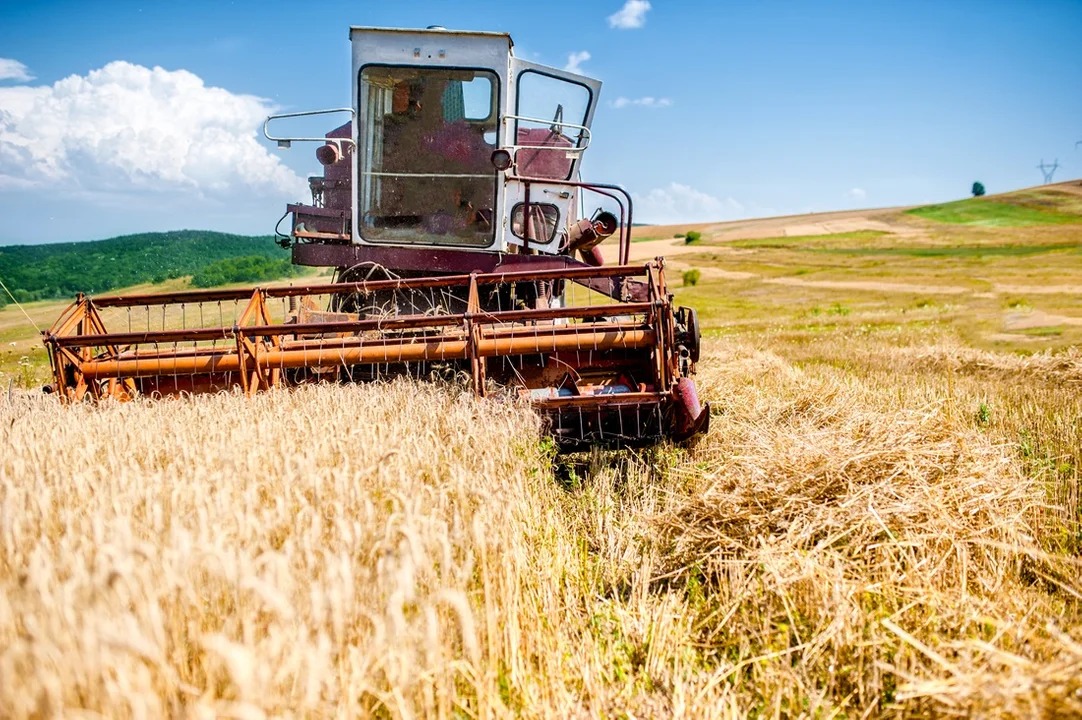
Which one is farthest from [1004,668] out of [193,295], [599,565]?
[193,295]

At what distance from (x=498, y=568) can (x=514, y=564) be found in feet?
0.45

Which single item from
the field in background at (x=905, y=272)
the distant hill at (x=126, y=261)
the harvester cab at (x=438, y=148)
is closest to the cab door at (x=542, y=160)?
the harvester cab at (x=438, y=148)

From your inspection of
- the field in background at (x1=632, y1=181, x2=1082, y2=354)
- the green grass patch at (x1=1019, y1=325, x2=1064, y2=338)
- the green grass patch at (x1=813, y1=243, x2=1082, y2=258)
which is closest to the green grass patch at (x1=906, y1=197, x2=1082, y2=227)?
the field in background at (x1=632, y1=181, x2=1082, y2=354)

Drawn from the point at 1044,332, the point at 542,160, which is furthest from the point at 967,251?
the point at 542,160

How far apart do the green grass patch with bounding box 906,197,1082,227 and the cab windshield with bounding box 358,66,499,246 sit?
172 ft

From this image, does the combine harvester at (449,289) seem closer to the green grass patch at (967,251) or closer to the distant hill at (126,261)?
the distant hill at (126,261)

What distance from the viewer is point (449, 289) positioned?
274 inches

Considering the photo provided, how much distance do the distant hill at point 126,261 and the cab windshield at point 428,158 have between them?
55.1ft

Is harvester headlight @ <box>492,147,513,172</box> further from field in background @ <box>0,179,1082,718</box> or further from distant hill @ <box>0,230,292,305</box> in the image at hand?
distant hill @ <box>0,230,292,305</box>

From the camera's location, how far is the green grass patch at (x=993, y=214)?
50531mm

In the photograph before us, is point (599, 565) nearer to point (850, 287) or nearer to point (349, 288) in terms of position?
point (349, 288)

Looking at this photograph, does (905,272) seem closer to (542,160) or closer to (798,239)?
(798,239)

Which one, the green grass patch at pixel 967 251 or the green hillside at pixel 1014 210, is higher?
the green hillside at pixel 1014 210

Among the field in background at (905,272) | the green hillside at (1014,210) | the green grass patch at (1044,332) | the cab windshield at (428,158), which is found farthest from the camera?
the green hillside at (1014,210)
